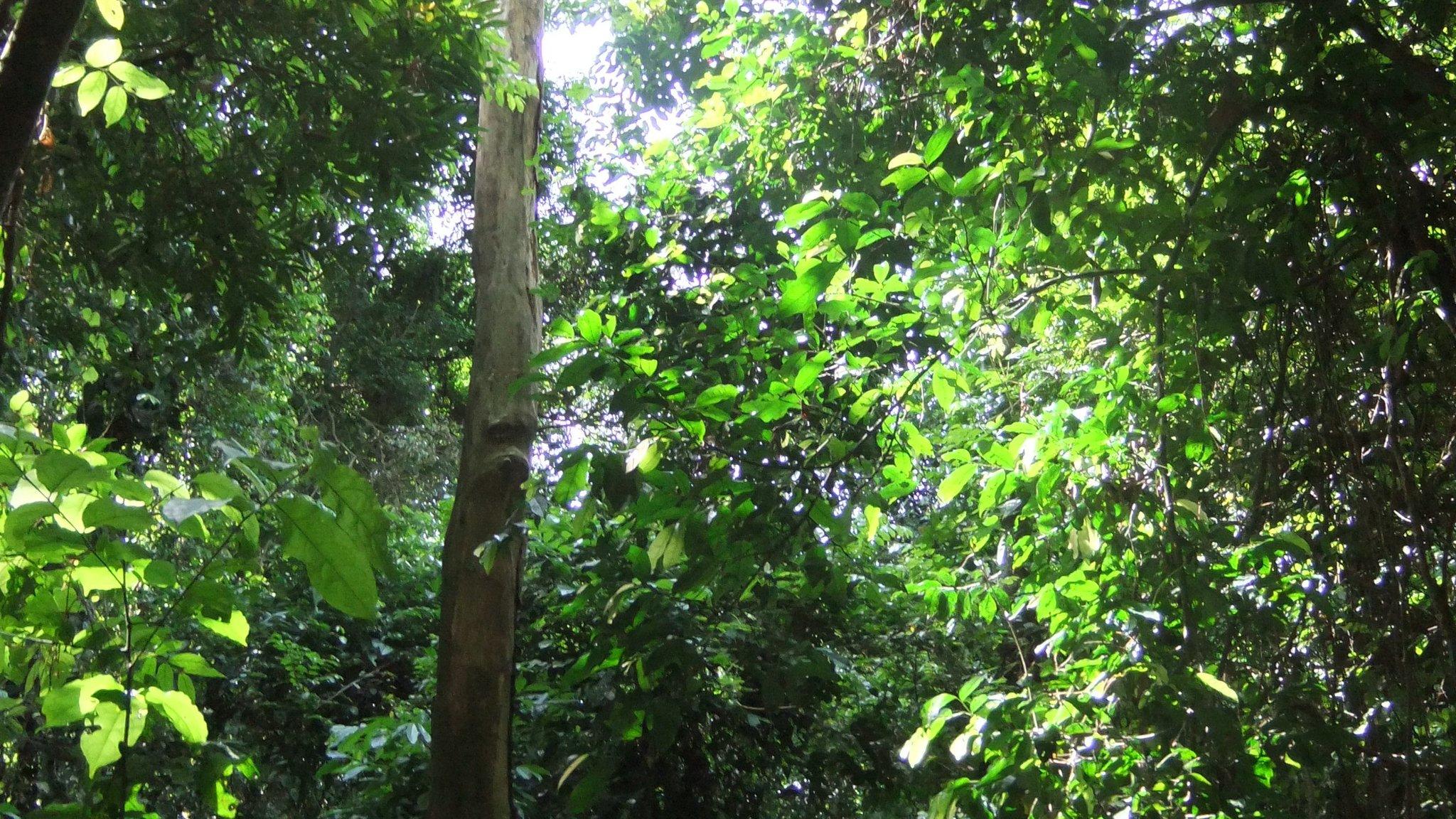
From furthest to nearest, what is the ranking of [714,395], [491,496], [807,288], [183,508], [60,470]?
[491,496] < [714,395] < [807,288] < [60,470] < [183,508]

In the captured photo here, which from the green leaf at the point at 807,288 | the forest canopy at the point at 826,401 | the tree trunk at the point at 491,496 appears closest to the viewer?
the forest canopy at the point at 826,401

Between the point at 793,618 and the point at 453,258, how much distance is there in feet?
19.8

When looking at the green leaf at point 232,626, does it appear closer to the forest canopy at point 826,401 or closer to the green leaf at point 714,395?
the forest canopy at point 826,401

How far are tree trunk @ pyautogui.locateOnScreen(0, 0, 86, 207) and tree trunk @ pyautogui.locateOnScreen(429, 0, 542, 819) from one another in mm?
1386

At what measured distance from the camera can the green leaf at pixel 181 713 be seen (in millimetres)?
1259

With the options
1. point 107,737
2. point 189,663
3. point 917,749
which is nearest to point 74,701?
point 107,737

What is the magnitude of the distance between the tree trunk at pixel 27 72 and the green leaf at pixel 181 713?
26.3 inches

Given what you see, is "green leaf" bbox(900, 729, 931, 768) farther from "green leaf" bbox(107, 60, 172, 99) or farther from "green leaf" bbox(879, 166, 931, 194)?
"green leaf" bbox(107, 60, 172, 99)

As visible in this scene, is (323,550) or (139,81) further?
(139,81)

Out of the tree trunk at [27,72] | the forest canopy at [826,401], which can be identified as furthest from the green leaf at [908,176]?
the tree trunk at [27,72]

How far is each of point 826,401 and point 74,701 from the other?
170 cm

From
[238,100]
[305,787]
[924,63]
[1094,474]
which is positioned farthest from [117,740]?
[305,787]

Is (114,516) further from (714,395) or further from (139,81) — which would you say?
(714,395)

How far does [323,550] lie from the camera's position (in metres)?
0.88
